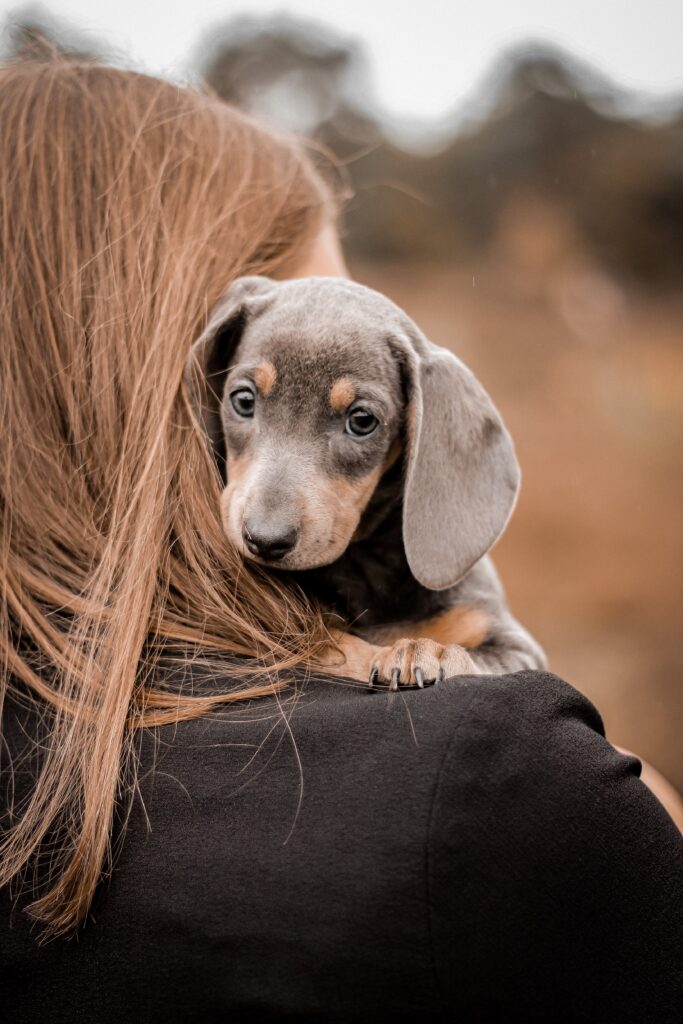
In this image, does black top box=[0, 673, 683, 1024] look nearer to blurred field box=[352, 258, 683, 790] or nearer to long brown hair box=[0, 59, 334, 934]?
long brown hair box=[0, 59, 334, 934]

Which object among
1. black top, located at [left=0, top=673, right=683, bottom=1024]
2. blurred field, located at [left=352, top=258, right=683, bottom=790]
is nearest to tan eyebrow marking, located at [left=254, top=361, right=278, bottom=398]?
black top, located at [left=0, top=673, right=683, bottom=1024]

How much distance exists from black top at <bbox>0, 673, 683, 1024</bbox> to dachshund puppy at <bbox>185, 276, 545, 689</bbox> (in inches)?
16.2

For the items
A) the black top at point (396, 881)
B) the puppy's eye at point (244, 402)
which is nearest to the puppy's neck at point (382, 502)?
the puppy's eye at point (244, 402)

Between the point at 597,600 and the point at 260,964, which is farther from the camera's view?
the point at 597,600

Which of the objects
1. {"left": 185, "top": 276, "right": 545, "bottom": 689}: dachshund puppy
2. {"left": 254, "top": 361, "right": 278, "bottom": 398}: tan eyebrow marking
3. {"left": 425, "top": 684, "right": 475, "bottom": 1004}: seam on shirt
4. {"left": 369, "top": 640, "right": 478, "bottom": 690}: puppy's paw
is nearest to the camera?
{"left": 425, "top": 684, "right": 475, "bottom": 1004}: seam on shirt

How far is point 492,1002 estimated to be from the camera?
4.13ft

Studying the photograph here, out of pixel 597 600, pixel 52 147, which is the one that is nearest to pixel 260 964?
pixel 52 147

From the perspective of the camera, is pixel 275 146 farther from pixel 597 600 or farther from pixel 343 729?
pixel 597 600

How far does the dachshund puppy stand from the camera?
1865mm

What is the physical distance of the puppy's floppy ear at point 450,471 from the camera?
1.89 metres

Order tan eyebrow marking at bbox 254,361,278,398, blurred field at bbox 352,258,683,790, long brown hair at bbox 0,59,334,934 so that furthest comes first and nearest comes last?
1. blurred field at bbox 352,258,683,790
2. tan eyebrow marking at bbox 254,361,278,398
3. long brown hair at bbox 0,59,334,934

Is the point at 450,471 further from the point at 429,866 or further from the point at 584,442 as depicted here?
the point at 584,442

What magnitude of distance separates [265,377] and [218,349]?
19 cm

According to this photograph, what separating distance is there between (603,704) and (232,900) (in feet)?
23.6
